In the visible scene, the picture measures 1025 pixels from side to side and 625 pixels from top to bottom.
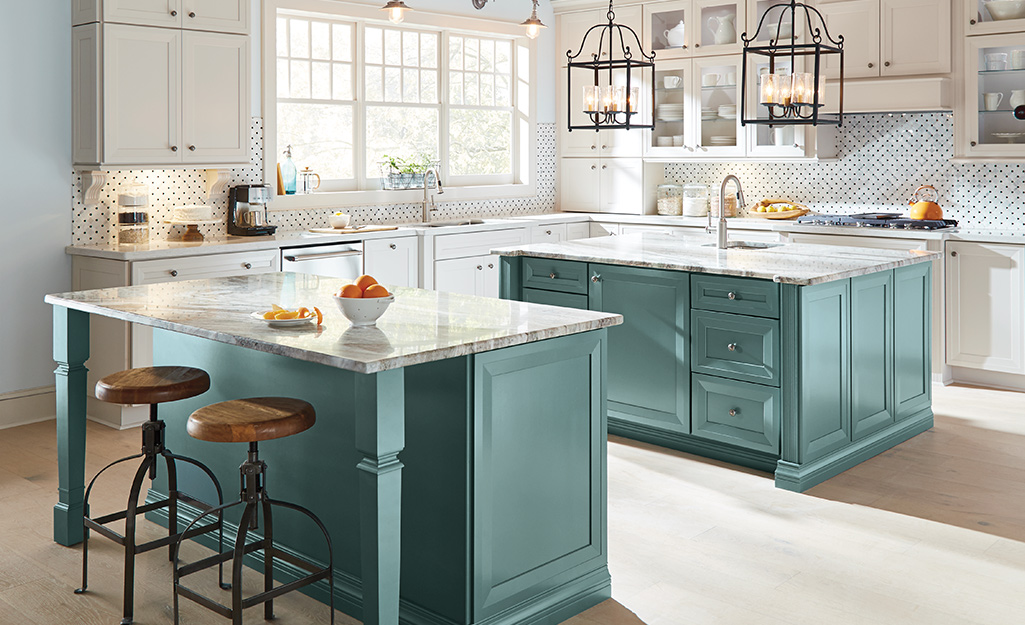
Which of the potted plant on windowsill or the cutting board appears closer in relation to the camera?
the cutting board

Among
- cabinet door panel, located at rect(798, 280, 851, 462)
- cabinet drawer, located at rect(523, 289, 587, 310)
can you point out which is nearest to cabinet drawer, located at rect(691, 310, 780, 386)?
cabinet door panel, located at rect(798, 280, 851, 462)

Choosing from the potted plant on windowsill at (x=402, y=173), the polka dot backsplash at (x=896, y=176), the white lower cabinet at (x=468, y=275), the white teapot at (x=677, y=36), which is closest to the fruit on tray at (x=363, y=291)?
the white lower cabinet at (x=468, y=275)

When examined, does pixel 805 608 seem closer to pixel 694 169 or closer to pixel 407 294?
pixel 407 294

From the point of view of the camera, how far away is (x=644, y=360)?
4.61 meters

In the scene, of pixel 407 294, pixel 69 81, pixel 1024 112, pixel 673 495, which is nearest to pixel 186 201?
pixel 69 81

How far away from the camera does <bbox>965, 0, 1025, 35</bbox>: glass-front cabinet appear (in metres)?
5.57

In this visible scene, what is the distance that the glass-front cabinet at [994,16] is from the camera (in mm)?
5570

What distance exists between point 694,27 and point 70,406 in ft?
17.3

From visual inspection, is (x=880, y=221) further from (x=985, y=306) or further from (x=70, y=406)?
(x=70, y=406)

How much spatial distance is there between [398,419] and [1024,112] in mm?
4789

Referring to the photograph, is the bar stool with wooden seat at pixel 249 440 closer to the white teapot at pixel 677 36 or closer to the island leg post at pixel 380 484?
the island leg post at pixel 380 484

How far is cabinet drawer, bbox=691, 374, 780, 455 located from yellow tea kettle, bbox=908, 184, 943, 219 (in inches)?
103

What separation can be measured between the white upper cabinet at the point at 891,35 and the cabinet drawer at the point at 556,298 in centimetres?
273

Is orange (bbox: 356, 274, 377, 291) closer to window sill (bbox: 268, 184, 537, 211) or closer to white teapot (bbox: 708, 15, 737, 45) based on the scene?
window sill (bbox: 268, 184, 537, 211)
